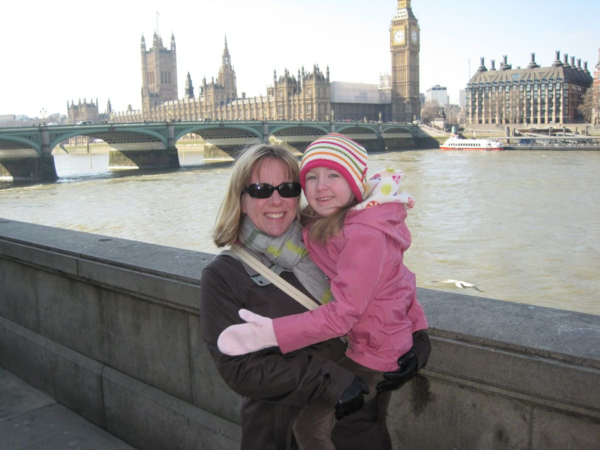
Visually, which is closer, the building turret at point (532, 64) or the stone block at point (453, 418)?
the stone block at point (453, 418)

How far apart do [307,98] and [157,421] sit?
7167 cm

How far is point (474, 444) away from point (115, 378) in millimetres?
1276

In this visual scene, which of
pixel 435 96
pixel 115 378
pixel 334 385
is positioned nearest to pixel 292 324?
pixel 334 385

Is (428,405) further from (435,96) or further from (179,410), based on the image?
(435,96)

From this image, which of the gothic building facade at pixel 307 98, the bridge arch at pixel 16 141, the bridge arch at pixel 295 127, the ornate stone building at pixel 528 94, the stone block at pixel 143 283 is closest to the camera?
the stone block at pixel 143 283

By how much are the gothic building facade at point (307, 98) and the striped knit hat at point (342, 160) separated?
6770 cm

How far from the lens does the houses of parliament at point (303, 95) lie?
72.8m

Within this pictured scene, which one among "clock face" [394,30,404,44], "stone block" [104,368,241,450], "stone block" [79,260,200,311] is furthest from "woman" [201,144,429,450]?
"clock face" [394,30,404,44]

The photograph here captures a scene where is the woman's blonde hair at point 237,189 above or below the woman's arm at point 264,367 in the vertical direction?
above

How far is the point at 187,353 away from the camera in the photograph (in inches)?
73.6

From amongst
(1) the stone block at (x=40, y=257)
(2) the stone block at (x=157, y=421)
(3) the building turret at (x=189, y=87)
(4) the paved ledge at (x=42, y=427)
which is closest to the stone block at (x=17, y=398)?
(4) the paved ledge at (x=42, y=427)

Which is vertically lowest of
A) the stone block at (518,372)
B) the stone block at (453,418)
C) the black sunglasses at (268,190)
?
the stone block at (453,418)

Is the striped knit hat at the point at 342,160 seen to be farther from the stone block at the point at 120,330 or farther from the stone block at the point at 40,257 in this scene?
the stone block at the point at 40,257

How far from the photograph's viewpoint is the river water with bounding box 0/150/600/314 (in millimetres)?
8688
